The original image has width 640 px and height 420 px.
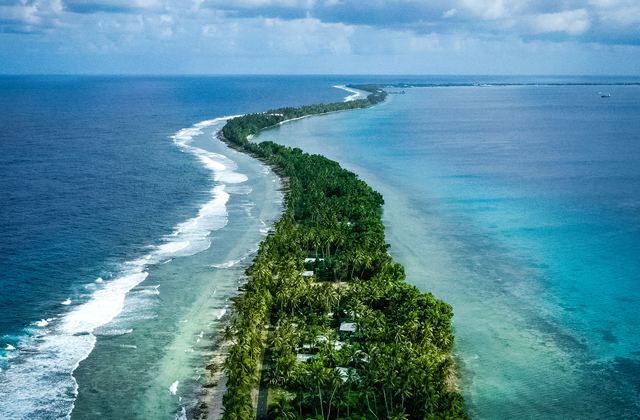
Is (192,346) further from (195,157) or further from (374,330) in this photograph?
(195,157)

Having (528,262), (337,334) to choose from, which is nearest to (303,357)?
(337,334)

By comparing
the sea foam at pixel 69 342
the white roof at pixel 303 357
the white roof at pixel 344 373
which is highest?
the white roof at pixel 344 373

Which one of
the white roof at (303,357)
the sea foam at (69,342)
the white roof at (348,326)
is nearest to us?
the sea foam at (69,342)

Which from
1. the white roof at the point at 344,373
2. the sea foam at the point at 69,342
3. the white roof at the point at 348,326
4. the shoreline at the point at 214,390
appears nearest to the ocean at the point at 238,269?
the sea foam at the point at 69,342

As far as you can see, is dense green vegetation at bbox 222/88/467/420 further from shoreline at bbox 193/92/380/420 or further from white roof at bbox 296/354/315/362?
shoreline at bbox 193/92/380/420

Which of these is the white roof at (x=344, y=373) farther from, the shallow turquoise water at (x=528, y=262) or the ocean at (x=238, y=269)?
the ocean at (x=238, y=269)

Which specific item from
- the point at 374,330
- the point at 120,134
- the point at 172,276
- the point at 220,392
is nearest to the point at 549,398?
the point at 374,330

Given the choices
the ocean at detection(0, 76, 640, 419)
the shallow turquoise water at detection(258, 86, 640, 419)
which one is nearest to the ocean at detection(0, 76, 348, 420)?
the ocean at detection(0, 76, 640, 419)

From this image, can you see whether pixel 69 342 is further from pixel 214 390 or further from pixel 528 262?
pixel 528 262
